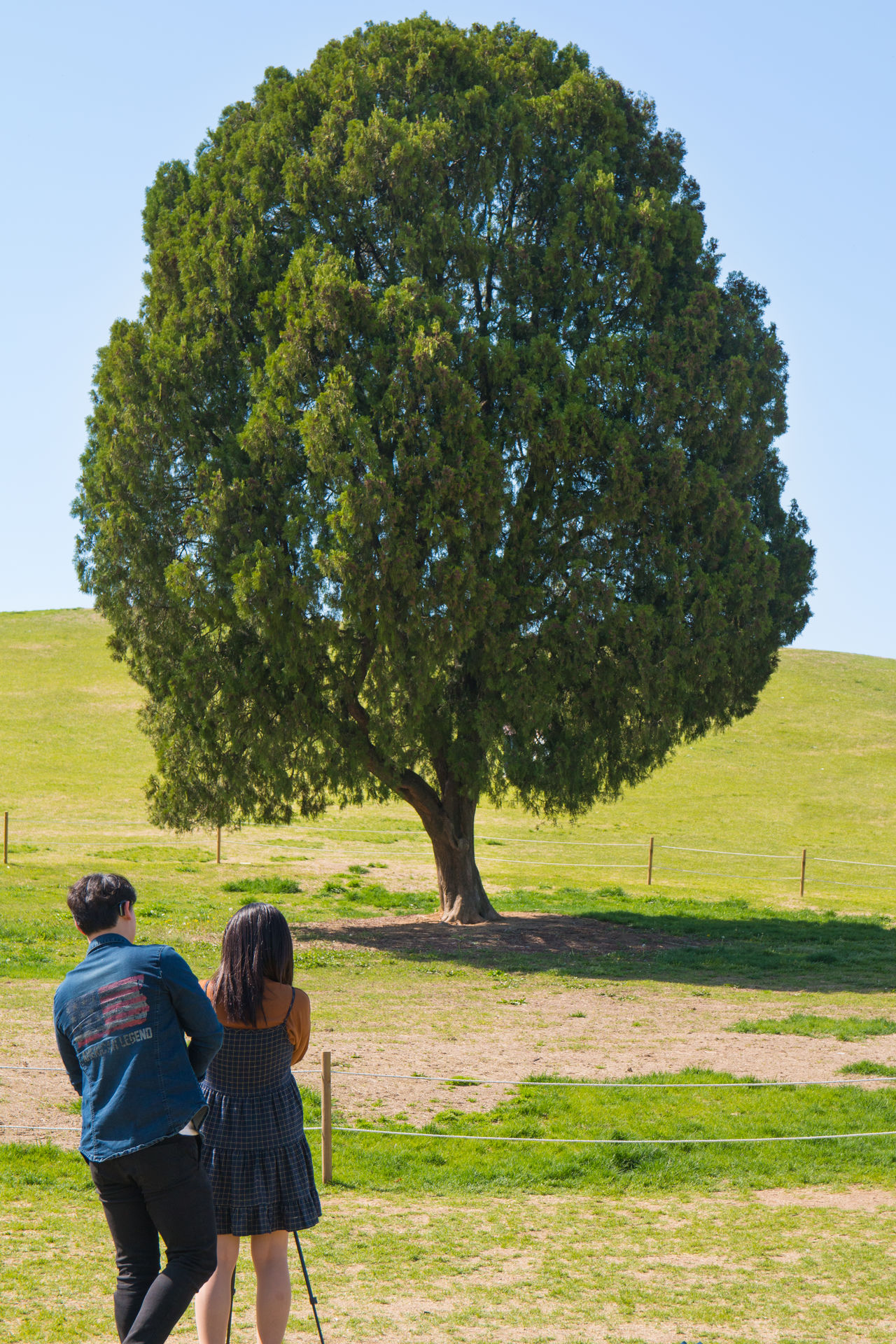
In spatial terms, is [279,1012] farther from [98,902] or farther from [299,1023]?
[98,902]

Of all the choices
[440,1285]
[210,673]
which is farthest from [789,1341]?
[210,673]

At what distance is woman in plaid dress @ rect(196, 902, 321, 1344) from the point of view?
4766 mm

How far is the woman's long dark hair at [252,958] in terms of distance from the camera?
4.74 meters

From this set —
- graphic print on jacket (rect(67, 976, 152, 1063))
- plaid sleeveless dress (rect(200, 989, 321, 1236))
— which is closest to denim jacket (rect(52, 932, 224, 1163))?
graphic print on jacket (rect(67, 976, 152, 1063))

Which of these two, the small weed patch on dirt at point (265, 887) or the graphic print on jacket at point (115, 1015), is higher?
A: the graphic print on jacket at point (115, 1015)

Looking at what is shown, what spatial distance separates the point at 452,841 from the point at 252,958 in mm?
16734

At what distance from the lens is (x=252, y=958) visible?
4.73 meters

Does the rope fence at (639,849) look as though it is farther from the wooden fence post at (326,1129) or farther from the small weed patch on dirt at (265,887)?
the wooden fence post at (326,1129)

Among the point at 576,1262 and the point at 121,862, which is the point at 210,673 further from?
the point at 576,1262

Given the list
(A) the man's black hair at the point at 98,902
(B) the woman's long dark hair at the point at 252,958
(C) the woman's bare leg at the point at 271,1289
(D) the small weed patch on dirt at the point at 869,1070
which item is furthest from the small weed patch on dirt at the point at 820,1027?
(A) the man's black hair at the point at 98,902

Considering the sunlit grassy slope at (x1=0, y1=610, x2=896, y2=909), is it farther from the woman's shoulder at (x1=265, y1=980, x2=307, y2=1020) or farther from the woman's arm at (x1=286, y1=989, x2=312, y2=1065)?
the woman's shoulder at (x1=265, y1=980, x2=307, y2=1020)

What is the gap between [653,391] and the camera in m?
19.3

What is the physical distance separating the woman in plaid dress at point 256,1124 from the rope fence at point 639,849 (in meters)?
23.4

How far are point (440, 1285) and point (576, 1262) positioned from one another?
855 mm
